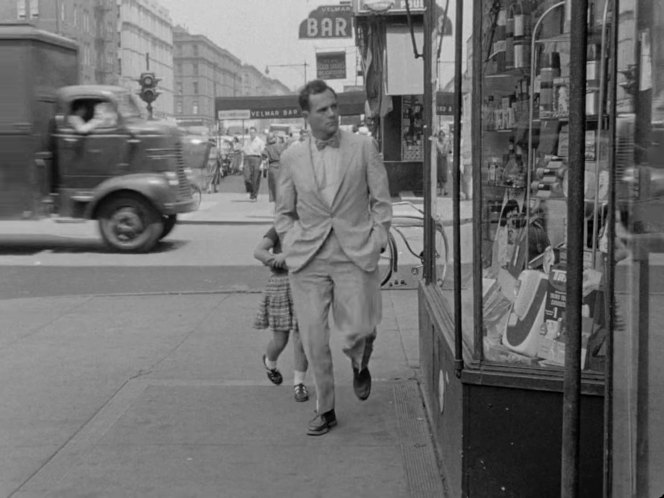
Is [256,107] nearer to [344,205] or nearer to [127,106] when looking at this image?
[127,106]

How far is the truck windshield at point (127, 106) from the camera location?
584 inches

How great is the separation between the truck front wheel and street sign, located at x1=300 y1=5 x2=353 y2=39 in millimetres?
7398

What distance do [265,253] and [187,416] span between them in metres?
1.00

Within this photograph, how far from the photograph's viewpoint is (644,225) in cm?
230

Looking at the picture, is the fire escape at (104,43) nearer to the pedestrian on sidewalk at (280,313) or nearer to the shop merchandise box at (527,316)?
the pedestrian on sidewalk at (280,313)

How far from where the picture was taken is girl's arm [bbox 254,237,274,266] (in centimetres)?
555

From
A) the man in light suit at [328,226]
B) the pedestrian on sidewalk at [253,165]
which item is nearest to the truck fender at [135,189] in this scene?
the man in light suit at [328,226]

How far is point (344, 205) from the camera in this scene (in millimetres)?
5066

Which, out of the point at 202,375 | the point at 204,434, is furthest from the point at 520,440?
the point at 202,375

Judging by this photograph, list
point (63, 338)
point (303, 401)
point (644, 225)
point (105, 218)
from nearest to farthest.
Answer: point (644, 225) < point (303, 401) < point (63, 338) < point (105, 218)

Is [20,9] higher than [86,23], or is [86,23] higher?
[86,23]

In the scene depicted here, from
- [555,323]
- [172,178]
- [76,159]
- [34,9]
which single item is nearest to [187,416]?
[555,323]

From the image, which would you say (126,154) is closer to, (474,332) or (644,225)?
(474,332)

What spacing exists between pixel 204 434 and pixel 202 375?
1367mm
